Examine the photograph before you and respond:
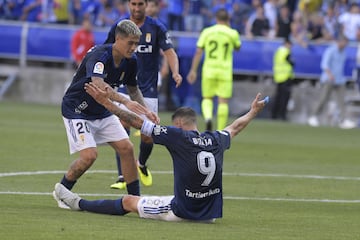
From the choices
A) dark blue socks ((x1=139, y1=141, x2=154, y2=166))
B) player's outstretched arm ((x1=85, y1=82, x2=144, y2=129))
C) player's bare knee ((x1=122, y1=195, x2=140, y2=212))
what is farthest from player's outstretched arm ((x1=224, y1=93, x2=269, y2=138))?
dark blue socks ((x1=139, y1=141, x2=154, y2=166))

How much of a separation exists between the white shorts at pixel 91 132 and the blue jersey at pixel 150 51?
10.3ft

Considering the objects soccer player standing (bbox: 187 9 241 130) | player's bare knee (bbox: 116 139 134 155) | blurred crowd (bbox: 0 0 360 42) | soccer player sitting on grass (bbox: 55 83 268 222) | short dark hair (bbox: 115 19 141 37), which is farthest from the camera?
blurred crowd (bbox: 0 0 360 42)

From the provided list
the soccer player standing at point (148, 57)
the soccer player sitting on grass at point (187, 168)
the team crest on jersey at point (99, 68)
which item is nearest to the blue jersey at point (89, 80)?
the team crest on jersey at point (99, 68)

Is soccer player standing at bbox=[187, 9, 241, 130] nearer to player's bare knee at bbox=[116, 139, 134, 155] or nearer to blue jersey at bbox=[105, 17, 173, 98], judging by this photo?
blue jersey at bbox=[105, 17, 173, 98]

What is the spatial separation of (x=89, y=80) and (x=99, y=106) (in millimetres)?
378

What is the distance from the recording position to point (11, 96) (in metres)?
32.8

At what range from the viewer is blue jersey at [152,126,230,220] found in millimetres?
10516

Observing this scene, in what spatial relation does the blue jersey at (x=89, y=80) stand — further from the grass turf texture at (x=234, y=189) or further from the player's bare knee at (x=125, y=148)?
the grass turf texture at (x=234, y=189)

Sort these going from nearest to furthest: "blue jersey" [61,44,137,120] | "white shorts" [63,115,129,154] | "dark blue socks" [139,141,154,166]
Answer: "blue jersey" [61,44,137,120] < "white shorts" [63,115,129,154] < "dark blue socks" [139,141,154,166]

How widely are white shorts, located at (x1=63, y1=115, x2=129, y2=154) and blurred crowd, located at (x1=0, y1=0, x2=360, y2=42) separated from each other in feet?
60.3

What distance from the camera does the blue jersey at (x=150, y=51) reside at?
1491cm

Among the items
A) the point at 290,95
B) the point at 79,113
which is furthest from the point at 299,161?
the point at 290,95

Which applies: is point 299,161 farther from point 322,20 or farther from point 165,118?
point 322,20

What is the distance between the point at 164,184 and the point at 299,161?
471cm
